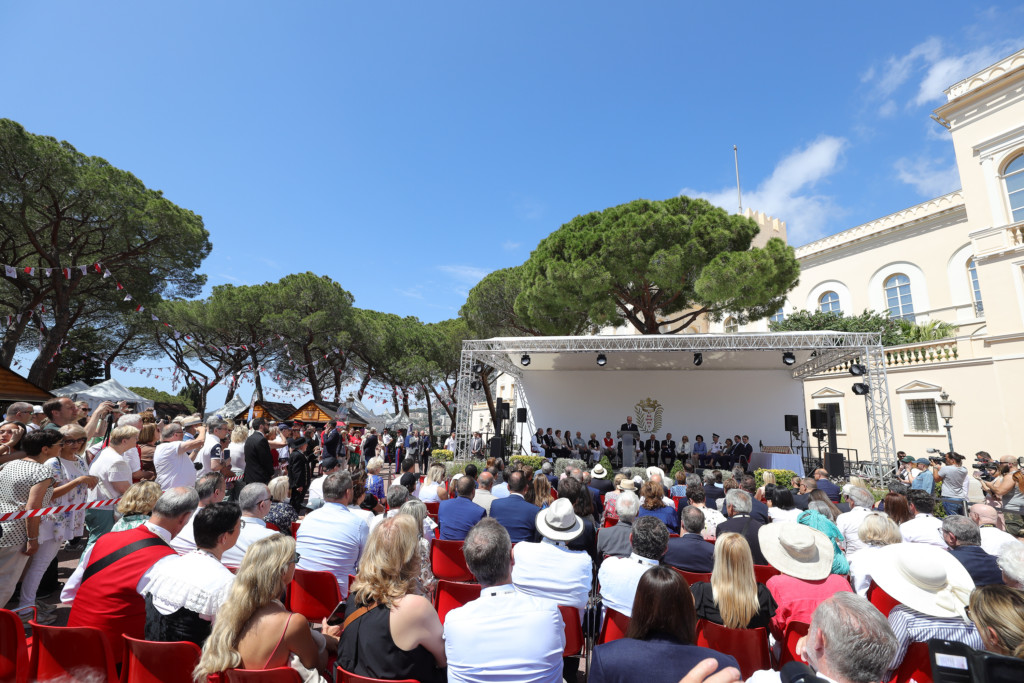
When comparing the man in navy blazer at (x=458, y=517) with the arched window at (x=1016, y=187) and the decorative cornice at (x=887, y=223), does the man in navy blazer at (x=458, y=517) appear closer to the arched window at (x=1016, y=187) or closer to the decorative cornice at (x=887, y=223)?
the arched window at (x=1016, y=187)

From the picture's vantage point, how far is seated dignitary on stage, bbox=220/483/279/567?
104 inches

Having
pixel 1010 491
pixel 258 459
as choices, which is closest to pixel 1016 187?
pixel 1010 491

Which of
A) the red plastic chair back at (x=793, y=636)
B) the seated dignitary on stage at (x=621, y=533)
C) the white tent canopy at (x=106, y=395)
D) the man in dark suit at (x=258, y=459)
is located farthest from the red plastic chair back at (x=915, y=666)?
the white tent canopy at (x=106, y=395)

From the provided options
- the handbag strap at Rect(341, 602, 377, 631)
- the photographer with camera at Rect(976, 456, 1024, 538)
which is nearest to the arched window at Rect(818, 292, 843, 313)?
the photographer with camera at Rect(976, 456, 1024, 538)

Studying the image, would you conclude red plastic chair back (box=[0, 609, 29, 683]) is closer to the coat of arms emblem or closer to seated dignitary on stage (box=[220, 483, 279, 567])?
seated dignitary on stage (box=[220, 483, 279, 567])

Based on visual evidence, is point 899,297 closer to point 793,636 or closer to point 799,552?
point 799,552

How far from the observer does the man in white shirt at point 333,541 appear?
2779mm

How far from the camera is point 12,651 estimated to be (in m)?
1.79

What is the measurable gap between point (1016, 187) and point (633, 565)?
653 inches

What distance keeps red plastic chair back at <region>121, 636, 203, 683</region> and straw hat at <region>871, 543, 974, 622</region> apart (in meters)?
2.71

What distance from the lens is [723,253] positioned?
1233cm

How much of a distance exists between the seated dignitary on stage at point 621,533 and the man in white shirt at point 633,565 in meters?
0.64

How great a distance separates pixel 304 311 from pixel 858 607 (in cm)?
2193

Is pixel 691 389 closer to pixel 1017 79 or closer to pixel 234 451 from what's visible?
pixel 1017 79
